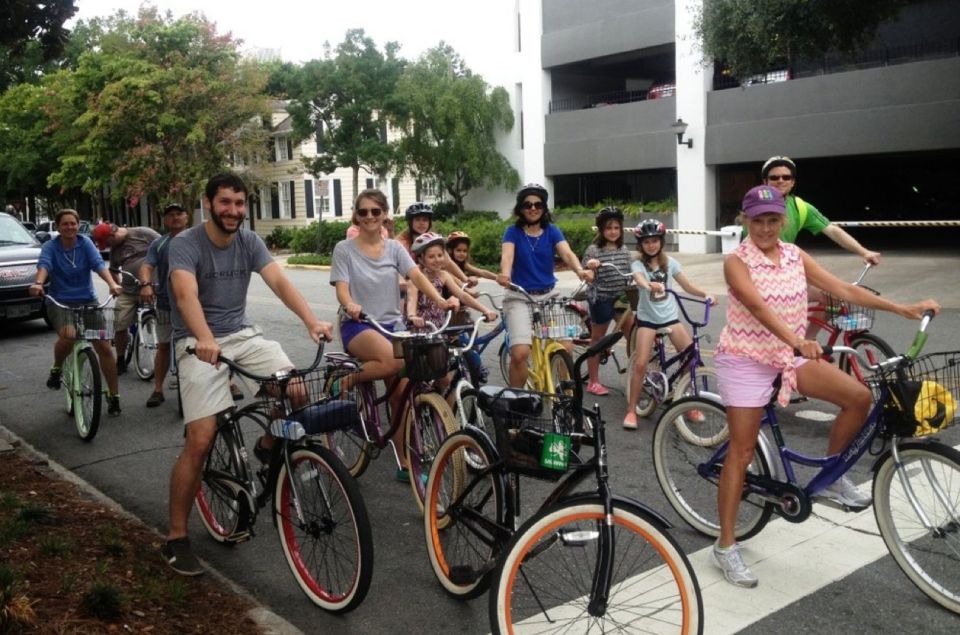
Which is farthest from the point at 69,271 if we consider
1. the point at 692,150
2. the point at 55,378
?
the point at 692,150

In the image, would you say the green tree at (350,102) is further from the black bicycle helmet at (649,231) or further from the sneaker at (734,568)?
the sneaker at (734,568)

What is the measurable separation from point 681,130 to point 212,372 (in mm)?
23206

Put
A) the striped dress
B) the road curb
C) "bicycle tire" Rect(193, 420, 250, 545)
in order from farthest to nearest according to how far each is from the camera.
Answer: "bicycle tire" Rect(193, 420, 250, 545)
the striped dress
the road curb

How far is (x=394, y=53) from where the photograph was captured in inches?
1491

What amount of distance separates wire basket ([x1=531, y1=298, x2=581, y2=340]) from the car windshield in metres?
12.0

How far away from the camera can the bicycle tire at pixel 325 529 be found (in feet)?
13.3

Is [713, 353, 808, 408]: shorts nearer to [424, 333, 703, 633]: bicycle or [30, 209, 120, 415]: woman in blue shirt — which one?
[424, 333, 703, 633]: bicycle

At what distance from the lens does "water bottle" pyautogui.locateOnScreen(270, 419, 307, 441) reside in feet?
13.9

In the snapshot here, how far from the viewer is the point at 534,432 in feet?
12.3

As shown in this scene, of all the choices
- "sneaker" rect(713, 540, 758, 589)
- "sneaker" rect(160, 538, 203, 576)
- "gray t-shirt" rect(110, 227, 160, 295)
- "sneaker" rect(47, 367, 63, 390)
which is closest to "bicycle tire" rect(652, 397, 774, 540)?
"sneaker" rect(713, 540, 758, 589)

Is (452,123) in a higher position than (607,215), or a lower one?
higher

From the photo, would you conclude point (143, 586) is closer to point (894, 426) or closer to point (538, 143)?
point (894, 426)

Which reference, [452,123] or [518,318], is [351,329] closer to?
[518,318]

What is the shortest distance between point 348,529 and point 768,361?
208cm
